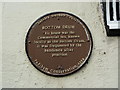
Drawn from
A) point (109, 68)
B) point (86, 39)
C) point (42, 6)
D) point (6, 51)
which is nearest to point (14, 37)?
point (6, 51)

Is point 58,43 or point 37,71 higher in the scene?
point 58,43

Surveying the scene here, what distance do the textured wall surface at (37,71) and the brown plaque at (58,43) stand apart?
100 millimetres

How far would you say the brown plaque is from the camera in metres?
6.05

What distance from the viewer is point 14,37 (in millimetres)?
6254

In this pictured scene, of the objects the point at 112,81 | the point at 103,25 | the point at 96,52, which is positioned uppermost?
the point at 103,25

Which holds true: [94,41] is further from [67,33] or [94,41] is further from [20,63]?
[20,63]

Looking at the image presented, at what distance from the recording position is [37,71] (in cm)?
609

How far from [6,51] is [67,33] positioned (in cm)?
115

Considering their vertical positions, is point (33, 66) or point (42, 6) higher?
point (42, 6)

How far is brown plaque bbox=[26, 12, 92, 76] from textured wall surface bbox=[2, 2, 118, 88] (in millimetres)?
100

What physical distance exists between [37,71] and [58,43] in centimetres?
62

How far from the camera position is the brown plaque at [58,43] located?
6055 mm

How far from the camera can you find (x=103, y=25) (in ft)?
20.3

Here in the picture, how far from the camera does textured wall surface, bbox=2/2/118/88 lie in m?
6.02
